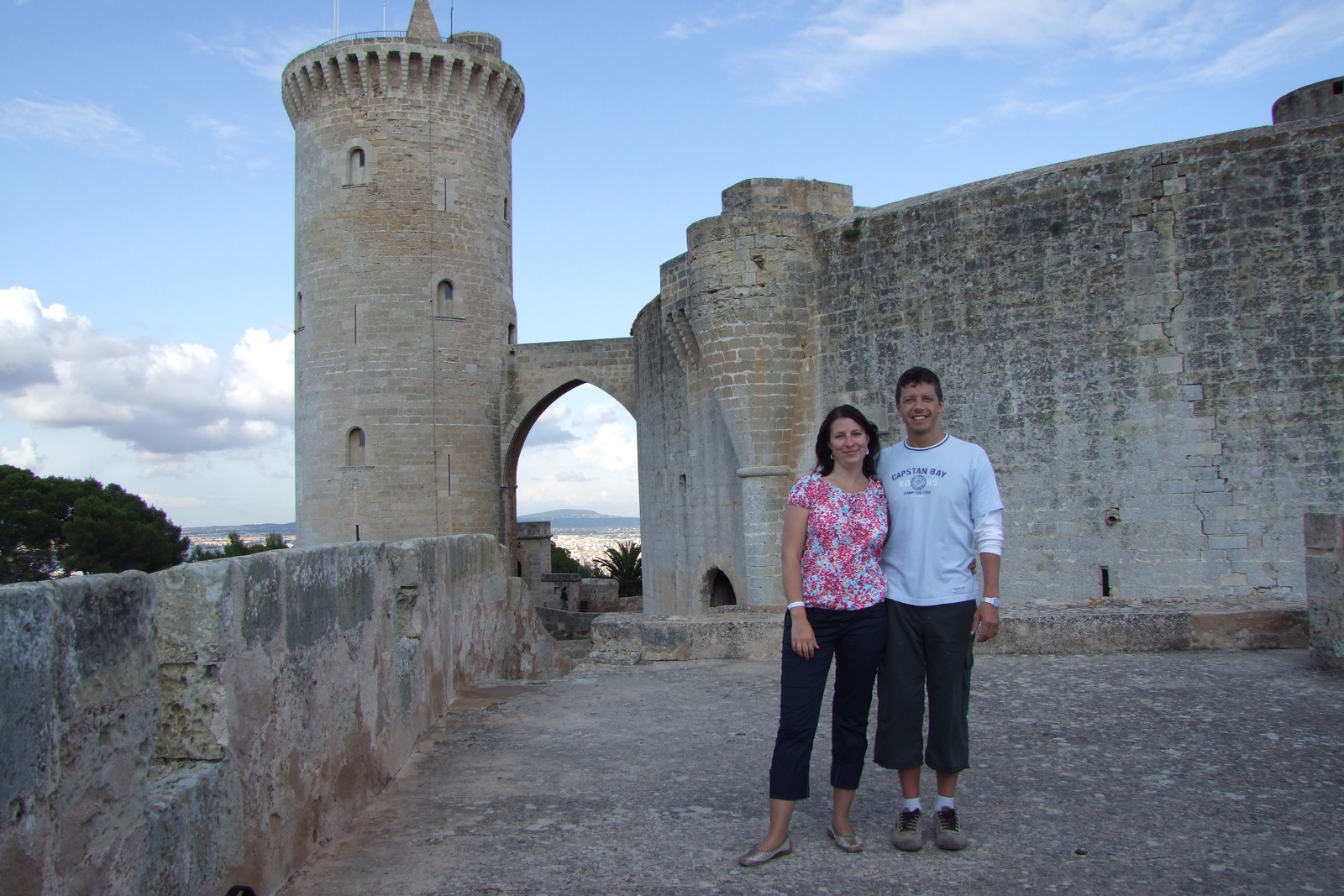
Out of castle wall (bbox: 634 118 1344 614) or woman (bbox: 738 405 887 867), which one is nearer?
woman (bbox: 738 405 887 867)

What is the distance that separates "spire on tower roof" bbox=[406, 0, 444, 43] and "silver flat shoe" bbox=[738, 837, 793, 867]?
68.6ft

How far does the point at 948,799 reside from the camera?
9.41 ft

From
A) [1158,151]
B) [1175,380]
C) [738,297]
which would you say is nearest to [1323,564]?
[1175,380]

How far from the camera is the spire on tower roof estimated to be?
825 inches

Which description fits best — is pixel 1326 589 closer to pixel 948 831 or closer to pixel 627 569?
pixel 948 831

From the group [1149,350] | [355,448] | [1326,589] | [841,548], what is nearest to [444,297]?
[355,448]

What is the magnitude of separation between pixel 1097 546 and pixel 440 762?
8.24 meters

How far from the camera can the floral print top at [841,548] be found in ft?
9.42

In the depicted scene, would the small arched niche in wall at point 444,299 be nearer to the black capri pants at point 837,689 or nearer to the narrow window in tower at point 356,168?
the narrow window in tower at point 356,168

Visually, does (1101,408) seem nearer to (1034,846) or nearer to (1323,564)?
(1323,564)

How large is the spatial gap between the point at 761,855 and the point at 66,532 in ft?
112

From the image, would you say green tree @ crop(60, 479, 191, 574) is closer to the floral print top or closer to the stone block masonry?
the stone block masonry

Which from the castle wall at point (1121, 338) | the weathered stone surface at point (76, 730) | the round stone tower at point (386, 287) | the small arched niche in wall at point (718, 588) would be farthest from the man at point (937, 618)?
the round stone tower at point (386, 287)

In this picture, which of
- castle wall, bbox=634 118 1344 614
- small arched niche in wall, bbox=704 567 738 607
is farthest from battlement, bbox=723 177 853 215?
small arched niche in wall, bbox=704 567 738 607
